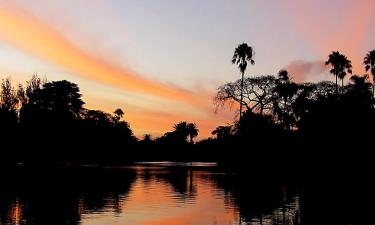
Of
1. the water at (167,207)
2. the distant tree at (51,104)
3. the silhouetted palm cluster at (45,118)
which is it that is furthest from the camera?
the distant tree at (51,104)

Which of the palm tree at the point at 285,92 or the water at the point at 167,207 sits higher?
the palm tree at the point at 285,92

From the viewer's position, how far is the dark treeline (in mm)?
39688

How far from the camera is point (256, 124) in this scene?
257ft

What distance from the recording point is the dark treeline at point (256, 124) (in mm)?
39688

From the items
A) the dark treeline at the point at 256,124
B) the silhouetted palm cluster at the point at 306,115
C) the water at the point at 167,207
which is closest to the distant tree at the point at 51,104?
the dark treeline at the point at 256,124

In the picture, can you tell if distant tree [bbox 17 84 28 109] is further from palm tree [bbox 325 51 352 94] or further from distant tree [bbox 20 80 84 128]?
palm tree [bbox 325 51 352 94]

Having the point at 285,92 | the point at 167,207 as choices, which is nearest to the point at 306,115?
the point at 167,207

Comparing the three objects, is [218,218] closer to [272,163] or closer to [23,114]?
[272,163]

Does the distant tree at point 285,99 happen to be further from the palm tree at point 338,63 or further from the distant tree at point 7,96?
the distant tree at point 7,96

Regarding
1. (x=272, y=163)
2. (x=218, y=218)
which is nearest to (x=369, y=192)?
(x=218, y=218)

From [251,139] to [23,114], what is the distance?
47765mm

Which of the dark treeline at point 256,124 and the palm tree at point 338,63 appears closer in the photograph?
the dark treeline at point 256,124

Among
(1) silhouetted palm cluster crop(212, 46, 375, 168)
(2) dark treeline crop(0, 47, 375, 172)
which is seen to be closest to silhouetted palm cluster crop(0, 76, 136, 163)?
(2) dark treeline crop(0, 47, 375, 172)

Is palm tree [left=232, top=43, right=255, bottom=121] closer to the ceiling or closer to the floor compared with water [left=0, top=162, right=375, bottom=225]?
closer to the ceiling
